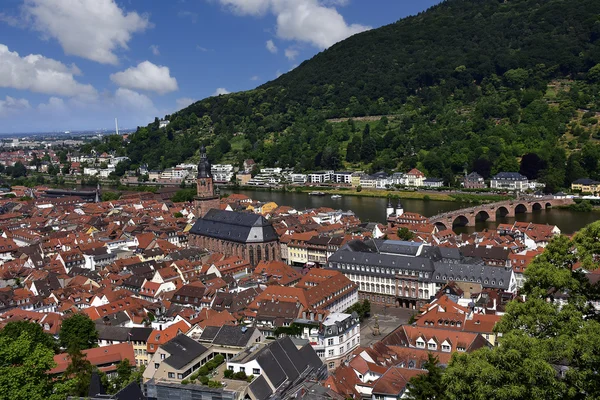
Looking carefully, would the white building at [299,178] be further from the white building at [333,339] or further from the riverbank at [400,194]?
the white building at [333,339]

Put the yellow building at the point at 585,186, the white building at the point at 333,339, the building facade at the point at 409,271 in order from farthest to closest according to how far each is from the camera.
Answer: the yellow building at the point at 585,186
the building facade at the point at 409,271
the white building at the point at 333,339

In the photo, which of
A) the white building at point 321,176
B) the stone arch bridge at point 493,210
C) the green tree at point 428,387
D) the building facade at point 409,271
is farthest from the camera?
the white building at point 321,176

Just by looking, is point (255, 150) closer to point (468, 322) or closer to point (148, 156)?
point (148, 156)

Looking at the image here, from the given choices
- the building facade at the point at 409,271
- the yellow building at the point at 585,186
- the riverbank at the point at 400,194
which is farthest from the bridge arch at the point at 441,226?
the yellow building at the point at 585,186

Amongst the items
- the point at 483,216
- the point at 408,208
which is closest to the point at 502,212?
the point at 483,216

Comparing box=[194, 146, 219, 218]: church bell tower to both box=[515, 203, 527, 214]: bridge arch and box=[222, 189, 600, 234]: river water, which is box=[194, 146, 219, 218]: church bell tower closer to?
box=[222, 189, 600, 234]: river water

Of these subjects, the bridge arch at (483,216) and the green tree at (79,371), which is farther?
the bridge arch at (483,216)
